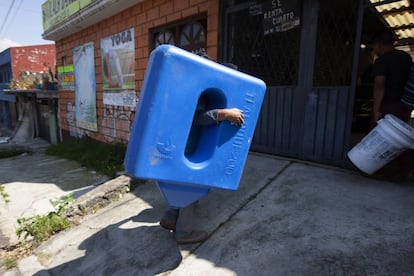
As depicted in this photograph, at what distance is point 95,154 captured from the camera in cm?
646

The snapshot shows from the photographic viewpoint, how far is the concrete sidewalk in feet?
5.67

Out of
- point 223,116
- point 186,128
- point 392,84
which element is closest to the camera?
point 186,128

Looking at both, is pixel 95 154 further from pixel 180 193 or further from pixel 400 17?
pixel 400 17

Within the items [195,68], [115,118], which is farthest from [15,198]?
[195,68]

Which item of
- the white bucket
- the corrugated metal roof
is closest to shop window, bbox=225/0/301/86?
the white bucket

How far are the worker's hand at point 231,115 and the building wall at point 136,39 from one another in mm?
2742

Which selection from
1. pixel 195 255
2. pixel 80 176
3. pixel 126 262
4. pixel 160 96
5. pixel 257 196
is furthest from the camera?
pixel 80 176

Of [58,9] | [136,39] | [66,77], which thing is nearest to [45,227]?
[136,39]

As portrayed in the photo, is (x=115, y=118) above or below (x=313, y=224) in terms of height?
above

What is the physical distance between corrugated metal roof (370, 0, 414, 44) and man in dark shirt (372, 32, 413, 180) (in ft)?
4.74

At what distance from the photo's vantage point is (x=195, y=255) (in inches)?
77.6

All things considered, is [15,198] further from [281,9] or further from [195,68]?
[281,9]

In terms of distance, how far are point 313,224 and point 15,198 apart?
462 centimetres

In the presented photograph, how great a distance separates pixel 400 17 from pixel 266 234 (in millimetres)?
4821
